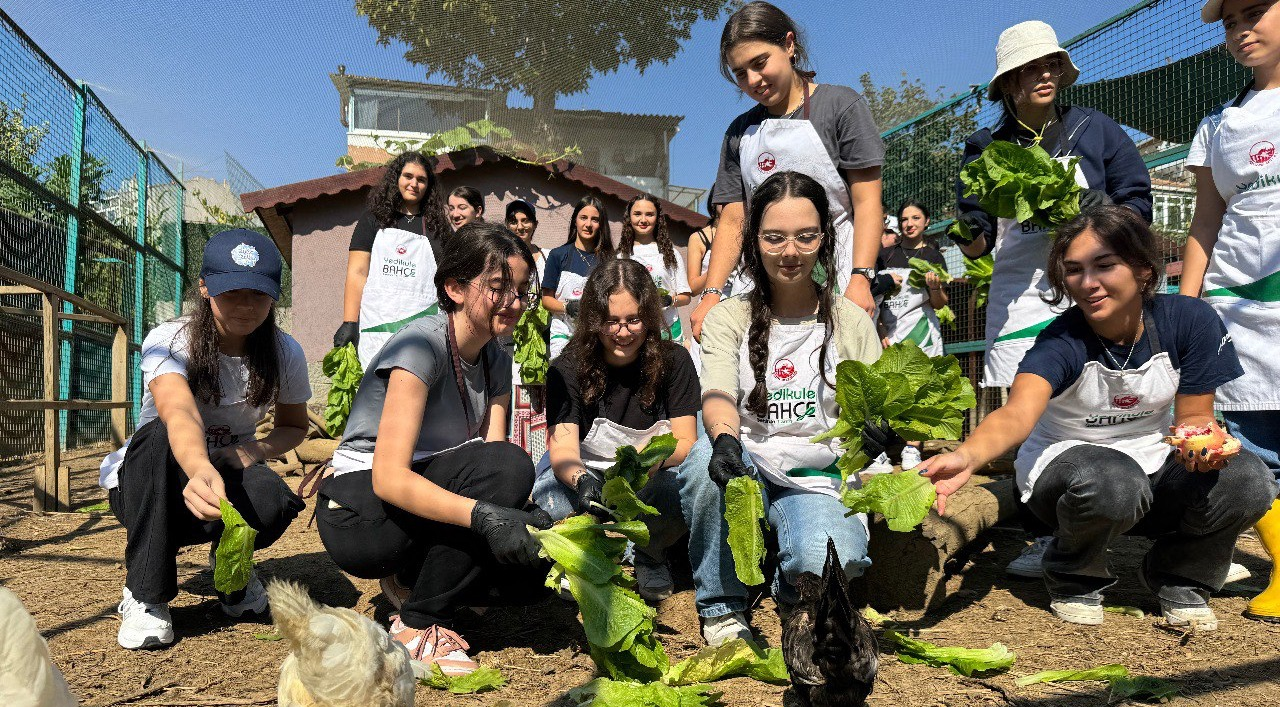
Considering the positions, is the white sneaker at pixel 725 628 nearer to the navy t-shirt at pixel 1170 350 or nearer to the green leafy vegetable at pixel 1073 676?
the green leafy vegetable at pixel 1073 676

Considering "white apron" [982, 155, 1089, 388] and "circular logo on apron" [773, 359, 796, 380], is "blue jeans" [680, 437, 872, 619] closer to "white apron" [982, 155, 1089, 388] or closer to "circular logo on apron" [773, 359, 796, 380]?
"circular logo on apron" [773, 359, 796, 380]

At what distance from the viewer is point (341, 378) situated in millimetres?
5488

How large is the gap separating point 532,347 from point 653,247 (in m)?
1.14

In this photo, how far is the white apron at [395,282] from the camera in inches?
202

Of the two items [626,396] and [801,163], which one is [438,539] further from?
[801,163]

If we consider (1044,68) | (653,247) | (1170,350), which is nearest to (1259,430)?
(1170,350)

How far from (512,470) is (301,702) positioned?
1.29m

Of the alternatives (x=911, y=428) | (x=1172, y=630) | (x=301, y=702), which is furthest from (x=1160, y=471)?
(x=301, y=702)

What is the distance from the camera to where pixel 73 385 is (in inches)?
352

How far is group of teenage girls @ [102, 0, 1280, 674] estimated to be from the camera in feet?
9.78

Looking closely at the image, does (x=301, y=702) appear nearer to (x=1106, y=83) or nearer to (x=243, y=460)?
(x=243, y=460)

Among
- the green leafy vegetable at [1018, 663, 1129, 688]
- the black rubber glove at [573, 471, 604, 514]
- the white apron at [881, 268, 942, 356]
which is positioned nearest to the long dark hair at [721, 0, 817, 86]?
the black rubber glove at [573, 471, 604, 514]

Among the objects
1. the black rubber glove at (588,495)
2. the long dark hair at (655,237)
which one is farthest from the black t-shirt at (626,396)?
the long dark hair at (655,237)

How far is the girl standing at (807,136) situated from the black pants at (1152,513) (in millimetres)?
1048
